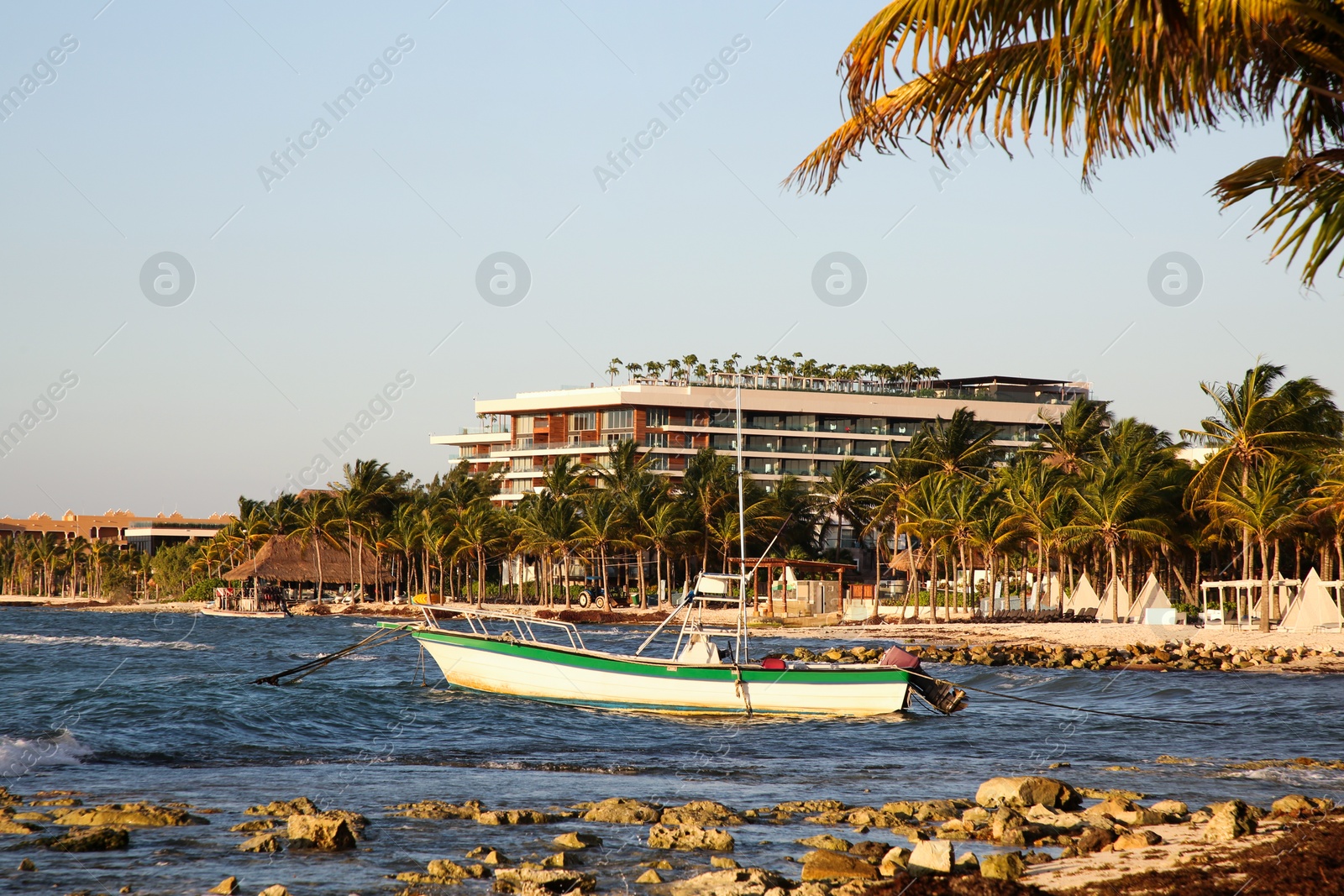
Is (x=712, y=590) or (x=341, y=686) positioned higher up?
(x=712, y=590)

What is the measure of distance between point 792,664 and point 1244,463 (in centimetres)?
3231

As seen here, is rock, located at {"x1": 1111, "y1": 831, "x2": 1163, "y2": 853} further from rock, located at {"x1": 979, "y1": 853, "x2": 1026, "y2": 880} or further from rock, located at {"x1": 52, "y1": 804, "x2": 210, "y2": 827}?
rock, located at {"x1": 52, "y1": 804, "x2": 210, "y2": 827}

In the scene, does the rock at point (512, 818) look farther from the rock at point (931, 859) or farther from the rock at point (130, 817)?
the rock at point (931, 859)

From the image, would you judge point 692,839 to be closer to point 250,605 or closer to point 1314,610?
point 1314,610

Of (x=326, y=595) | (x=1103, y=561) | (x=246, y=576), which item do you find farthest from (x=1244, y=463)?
(x=326, y=595)

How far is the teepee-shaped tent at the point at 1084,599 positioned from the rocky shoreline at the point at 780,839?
151 feet

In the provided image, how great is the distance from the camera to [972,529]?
62219mm

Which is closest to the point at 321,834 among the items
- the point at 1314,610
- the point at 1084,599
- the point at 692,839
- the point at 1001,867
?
the point at 692,839

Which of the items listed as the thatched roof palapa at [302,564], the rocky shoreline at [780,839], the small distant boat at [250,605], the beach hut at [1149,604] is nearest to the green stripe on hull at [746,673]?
the rocky shoreline at [780,839]

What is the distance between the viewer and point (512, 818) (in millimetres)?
12242

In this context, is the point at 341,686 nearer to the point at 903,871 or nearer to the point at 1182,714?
the point at 1182,714

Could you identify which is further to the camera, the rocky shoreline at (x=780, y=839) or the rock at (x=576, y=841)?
the rock at (x=576, y=841)

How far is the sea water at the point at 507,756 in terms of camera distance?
10.5m

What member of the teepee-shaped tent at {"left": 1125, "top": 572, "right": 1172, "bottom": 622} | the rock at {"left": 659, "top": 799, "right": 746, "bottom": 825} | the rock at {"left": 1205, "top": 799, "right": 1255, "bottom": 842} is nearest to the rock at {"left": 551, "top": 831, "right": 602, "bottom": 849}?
the rock at {"left": 659, "top": 799, "right": 746, "bottom": 825}
